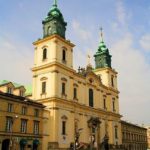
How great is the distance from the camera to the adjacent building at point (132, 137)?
8569 centimetres

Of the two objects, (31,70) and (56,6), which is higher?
(56,6)

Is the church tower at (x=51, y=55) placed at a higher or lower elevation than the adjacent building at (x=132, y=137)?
higher

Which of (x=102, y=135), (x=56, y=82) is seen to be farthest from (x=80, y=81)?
(x=102, y=135)

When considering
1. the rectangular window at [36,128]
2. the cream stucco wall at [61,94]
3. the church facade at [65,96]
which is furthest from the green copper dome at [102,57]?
the rectangular window at [36,128]

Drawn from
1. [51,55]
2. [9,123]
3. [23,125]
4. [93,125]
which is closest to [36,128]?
[23,125]

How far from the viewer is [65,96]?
184ft

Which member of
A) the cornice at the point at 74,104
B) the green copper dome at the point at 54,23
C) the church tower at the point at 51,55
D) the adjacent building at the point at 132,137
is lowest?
the adjacent building at the point at 132,137

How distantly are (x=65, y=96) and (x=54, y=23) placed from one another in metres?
15.5

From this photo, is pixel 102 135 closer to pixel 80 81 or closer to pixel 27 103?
pixel 80 81

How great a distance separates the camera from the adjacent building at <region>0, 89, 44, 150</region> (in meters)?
42.5

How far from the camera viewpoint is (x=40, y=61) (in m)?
58.4

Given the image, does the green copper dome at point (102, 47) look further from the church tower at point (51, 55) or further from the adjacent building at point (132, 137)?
the adjacent building at point (132, 137)

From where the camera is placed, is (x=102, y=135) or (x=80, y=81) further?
(x=102, y=135)

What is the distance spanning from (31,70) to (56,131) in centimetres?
1484
